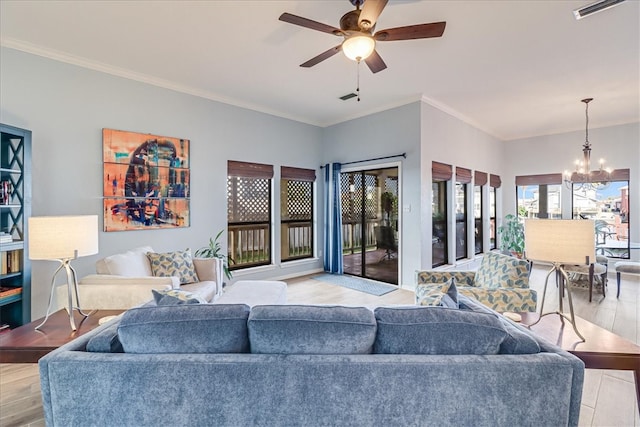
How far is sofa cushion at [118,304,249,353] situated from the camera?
1.26 metres

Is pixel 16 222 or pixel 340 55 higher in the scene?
pixel 340 55

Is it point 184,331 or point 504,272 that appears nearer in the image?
point 184,331

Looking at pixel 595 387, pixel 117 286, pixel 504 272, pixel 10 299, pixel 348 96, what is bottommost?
pixel 595 387

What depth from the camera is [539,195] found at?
6918 mm

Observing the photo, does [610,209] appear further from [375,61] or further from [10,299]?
[10,299]

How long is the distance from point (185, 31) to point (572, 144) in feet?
24.8

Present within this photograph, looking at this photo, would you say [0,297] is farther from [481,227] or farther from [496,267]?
[481,227]

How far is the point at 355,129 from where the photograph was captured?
5.49m

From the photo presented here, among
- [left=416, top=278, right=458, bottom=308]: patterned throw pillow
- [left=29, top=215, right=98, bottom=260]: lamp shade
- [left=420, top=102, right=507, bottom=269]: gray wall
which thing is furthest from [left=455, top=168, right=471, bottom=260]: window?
[left=29, top=215, right=98, bottom=260]: lamp shade

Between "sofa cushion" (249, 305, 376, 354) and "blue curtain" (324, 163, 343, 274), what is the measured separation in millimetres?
4361

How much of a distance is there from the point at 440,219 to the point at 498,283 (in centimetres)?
288

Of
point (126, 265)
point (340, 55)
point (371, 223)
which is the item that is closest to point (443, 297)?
point (340, 55)

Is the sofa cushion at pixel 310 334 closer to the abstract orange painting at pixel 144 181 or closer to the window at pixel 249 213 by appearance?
the abstract orange painting at pixel 144 181

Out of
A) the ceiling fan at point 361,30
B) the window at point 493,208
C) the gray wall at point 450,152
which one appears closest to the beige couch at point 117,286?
the ceiling fan at point 361,30
